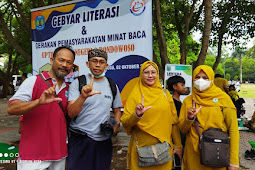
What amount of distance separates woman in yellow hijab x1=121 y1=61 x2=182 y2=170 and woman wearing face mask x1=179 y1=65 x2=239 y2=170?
0.70 ft

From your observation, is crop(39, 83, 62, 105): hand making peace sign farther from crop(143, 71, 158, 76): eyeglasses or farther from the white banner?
the white banner

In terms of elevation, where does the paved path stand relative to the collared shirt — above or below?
below

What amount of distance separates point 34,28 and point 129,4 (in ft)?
8.75

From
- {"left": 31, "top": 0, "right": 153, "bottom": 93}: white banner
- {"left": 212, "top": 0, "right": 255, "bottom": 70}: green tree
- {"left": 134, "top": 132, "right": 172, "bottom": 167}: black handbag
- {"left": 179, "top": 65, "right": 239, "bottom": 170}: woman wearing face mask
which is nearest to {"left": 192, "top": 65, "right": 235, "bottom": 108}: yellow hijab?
{"left": 179, "top": 65, "right": 239, "bottom": 170}: woman wearing face mask

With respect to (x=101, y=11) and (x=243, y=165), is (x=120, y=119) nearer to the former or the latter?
(x=101, y=11)

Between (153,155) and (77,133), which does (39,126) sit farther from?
(153,155)

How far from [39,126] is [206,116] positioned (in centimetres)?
166

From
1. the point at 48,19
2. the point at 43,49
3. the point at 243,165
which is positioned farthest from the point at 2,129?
the point at 243,165

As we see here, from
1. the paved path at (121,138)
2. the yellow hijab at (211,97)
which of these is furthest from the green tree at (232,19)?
the yellow hijab at (211,97)

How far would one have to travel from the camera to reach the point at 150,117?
8.11ft

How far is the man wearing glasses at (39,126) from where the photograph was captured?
1943 mm

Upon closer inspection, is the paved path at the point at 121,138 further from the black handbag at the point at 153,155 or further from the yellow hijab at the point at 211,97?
the black handbag at the point at 153,155

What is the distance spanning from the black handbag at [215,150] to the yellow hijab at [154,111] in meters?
0.40

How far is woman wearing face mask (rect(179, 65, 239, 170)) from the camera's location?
237 centimetres
